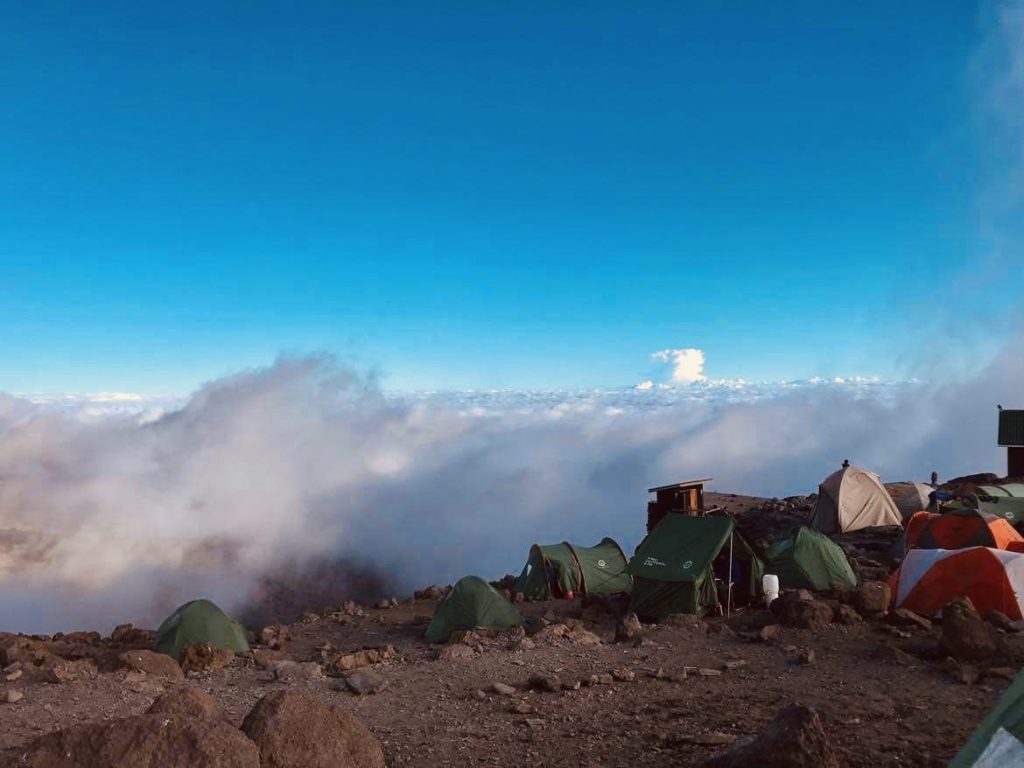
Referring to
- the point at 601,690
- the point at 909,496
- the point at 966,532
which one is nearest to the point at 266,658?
the point at 601,690

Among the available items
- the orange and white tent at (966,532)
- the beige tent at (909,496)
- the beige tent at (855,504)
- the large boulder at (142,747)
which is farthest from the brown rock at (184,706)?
the beige tent at (909,496)

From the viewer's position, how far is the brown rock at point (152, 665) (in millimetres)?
13898

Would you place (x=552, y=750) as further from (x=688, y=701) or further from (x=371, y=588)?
(x=371, y=588)

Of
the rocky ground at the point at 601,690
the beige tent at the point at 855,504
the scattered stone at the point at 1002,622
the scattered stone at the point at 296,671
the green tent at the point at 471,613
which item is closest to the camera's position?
the rocky ground at the point at 601,690

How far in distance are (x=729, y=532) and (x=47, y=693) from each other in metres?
14.5

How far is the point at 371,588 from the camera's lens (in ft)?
231

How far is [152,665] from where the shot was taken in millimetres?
14109

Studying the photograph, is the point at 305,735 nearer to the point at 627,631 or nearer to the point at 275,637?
the point at 627,631

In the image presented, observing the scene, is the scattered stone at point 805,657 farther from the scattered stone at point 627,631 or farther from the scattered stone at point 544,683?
the scattered stone at point 544,683

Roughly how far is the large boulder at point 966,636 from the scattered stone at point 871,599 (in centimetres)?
299

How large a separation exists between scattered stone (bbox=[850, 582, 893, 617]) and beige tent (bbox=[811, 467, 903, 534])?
52.2 ft

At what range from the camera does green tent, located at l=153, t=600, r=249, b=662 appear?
54.9 feet

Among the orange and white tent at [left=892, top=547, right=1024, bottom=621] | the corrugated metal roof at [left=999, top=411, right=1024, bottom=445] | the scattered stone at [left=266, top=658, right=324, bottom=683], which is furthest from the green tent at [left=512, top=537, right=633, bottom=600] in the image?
the corrugated metal roof at [left=999, top=411, right=1024, bottom=445]

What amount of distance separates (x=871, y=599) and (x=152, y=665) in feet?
48.4
